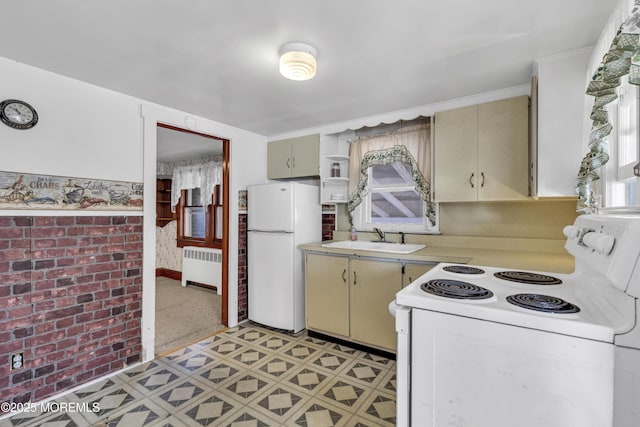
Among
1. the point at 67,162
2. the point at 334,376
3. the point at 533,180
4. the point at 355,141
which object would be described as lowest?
the point at 334,376

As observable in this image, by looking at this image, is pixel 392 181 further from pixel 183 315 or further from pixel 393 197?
pixel 183 315

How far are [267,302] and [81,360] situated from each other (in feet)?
5.13

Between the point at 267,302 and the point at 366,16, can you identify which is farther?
the point at 267,302

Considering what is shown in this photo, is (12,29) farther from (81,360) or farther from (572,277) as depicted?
(572,277)

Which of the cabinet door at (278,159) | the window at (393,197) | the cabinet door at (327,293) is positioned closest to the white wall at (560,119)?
the window at (393,197)

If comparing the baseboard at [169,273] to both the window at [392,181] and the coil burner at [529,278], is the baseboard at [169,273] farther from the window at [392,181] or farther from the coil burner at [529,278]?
the coil burner at [529,278]

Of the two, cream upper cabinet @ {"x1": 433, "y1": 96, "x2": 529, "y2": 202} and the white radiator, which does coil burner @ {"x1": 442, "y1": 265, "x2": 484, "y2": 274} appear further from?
the white radiator

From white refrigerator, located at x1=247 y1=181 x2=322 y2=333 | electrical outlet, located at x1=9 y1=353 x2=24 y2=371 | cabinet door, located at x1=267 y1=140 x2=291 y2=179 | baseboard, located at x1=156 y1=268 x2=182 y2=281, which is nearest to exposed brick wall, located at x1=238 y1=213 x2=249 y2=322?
white refrigerator, located at x1=247 y1=181 x2=322 y2=333

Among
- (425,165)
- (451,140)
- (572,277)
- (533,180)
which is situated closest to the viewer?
(572,277)

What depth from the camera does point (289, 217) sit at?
3.00 m

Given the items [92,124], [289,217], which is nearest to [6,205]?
[92,124]

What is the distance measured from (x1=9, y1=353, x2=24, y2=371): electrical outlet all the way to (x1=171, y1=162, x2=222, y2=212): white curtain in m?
3.02

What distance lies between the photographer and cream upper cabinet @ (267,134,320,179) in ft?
10.8

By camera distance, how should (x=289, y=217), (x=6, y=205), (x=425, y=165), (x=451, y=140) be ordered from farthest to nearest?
(x=289, y=217), (x=425, y=165), (x=451, y=140), (x=6, y=205)
